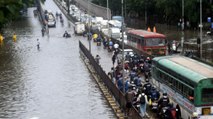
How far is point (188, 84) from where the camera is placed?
2034cm

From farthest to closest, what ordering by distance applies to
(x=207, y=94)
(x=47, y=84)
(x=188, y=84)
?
(x=47, y=84)
(x=188, y=84)
(x=207, y=94)

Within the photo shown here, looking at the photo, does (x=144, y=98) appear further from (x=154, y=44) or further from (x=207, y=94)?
(x=154, y=44)

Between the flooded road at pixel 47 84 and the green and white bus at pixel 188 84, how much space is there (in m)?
3.41

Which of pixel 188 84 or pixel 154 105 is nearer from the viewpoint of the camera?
pixel 188 84

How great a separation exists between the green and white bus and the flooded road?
3.41 m

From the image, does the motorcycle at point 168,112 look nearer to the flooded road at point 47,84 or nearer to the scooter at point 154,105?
the scooter at point 154,105

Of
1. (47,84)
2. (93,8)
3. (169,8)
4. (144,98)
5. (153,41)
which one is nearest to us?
(144,98)

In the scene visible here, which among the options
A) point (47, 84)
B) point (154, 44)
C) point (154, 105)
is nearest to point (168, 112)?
point (154, 105)

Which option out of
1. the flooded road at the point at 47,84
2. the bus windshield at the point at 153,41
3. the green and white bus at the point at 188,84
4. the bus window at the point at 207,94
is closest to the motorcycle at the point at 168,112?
the green and white bus at the point at 188,84

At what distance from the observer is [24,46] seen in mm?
57281

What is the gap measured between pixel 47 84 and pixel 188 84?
50.6 feet

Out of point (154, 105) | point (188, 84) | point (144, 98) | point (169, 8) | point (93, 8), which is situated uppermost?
point (93, 8)

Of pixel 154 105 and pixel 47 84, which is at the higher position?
pixel 154 105

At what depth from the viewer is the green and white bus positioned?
63.5 feet
